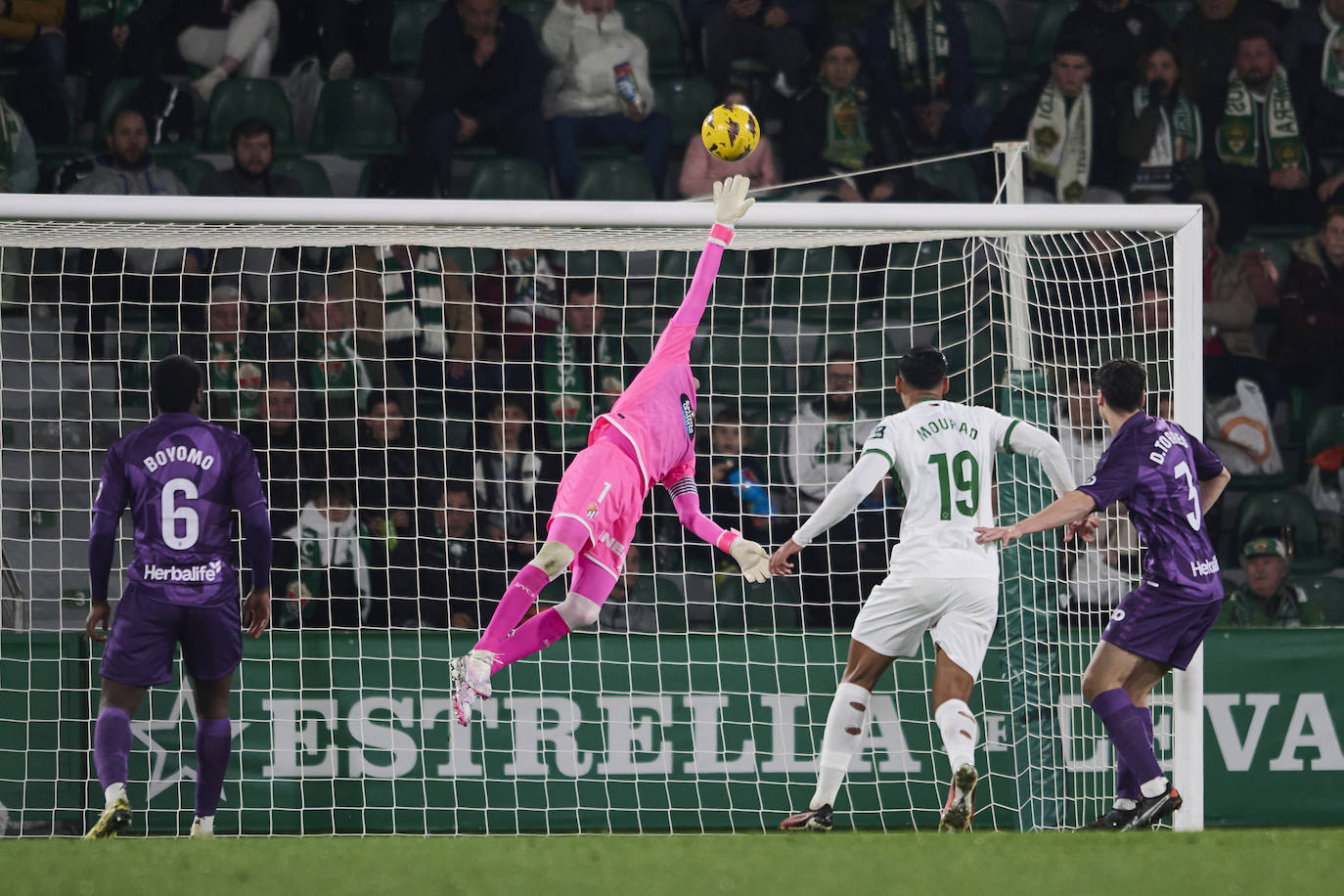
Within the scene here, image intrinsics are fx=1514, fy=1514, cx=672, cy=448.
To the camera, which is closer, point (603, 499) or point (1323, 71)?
point (603, 499)

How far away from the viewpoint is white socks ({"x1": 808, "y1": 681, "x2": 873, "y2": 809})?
581 cm

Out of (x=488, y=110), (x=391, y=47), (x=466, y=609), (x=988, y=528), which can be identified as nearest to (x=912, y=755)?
(x=988, y=528)

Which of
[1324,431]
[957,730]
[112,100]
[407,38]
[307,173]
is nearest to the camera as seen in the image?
[957,730]

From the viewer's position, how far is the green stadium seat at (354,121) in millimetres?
9930

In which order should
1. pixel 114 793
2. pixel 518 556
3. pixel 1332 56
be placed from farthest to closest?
pixel 1332 56 < pixel 518 556 < pixel 114 793

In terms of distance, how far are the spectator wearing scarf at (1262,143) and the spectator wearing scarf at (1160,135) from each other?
0.58 ft

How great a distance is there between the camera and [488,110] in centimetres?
994

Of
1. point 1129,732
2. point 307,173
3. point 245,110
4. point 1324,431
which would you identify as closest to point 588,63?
point 307,173

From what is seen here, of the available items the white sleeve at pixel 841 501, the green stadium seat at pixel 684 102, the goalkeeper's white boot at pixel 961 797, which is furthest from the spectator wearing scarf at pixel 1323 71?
the goalkeeper's white boot at pixel 961 797

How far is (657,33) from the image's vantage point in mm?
10531

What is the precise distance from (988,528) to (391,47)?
21.3ft

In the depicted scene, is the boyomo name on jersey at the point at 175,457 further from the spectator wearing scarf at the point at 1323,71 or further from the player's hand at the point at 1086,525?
the spectator wearing scarf at the point at 1323,71

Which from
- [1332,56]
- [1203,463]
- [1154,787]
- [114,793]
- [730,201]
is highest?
[1332,56]

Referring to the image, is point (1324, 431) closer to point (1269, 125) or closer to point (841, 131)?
point (1269, 125)
